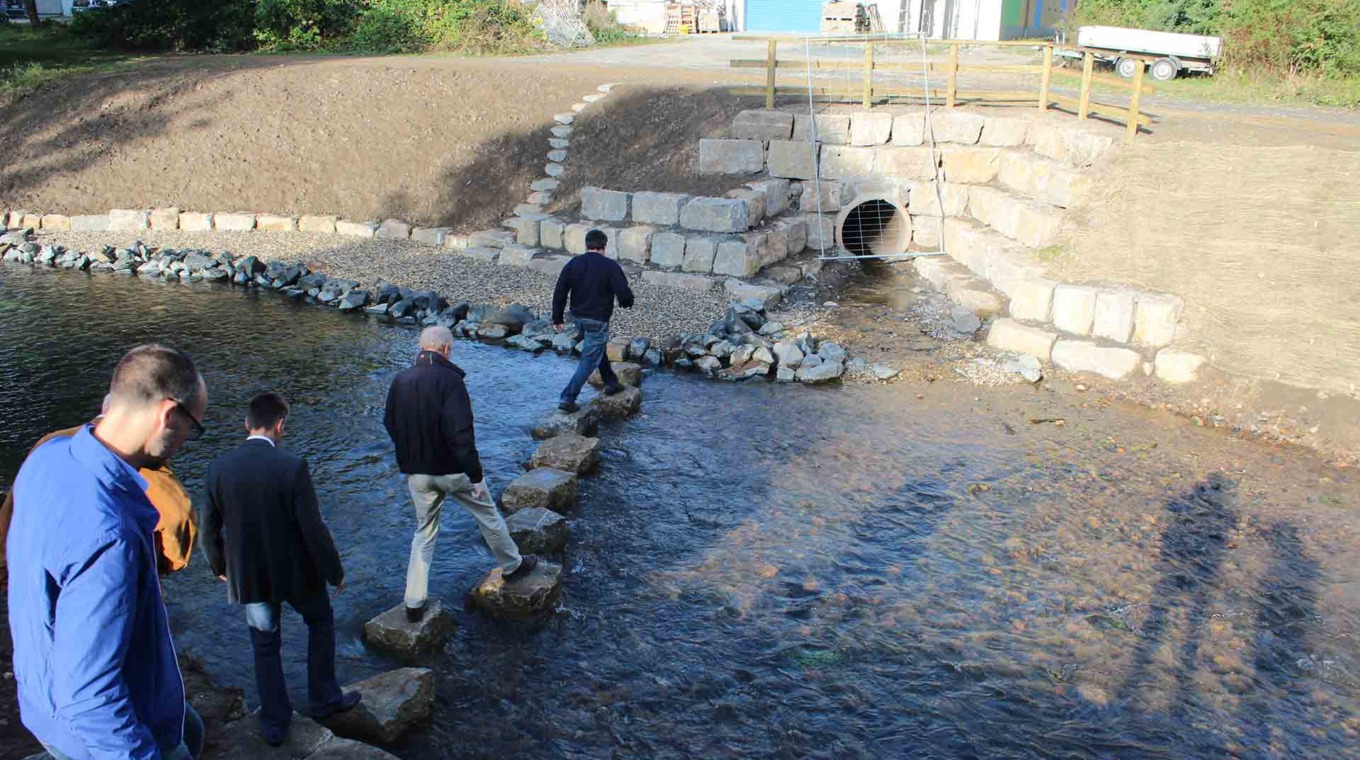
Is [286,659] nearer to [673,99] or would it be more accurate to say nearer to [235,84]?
[673,99]

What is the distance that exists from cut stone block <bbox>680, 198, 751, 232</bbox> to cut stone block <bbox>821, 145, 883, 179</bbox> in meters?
2.18

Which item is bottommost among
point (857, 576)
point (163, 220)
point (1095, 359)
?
point (857, 576)

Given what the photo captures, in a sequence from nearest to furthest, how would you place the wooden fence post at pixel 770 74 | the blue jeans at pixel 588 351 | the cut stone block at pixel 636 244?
the blue jeans at pixel 588 351, the cut stone block at pixel 636 244, the wooden fence post at pixel 770 74

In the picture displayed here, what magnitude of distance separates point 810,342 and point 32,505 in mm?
10169

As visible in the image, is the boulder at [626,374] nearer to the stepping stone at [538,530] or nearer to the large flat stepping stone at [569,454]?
the large flat stepping stone at [569,454]

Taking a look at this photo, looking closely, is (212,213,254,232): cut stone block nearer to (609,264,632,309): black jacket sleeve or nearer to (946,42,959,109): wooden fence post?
(609,264,632,309): black jacket sleeve

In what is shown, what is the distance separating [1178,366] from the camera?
35.6 feet

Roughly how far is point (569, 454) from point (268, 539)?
4.15 m

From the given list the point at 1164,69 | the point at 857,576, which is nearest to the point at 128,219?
the point at 857,576

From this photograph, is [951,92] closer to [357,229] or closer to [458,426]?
[357,229]

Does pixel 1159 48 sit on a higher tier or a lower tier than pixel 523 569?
higher

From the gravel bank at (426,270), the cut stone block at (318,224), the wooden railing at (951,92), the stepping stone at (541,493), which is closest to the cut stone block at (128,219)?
the gravel bank at (426,270)

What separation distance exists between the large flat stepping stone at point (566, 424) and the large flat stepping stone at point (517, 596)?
2831mm

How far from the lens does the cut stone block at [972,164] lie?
16125 millimetres
